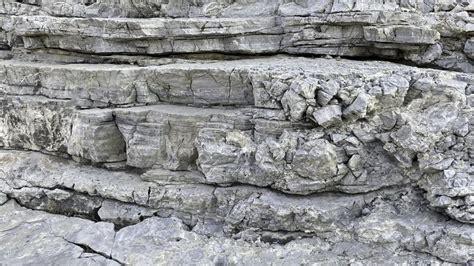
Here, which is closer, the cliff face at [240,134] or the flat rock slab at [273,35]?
the cliff face at [240,134]

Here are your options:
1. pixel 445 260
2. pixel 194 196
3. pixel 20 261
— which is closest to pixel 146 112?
pixel 194 196

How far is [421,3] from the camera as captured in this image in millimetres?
8336

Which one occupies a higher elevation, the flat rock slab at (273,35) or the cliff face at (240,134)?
the flat rock slab at (273,35)

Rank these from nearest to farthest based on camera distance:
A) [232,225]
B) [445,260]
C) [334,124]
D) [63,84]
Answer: [445,260]
[334,124]
[232,225]
[63,84]

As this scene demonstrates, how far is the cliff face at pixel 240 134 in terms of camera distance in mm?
6750

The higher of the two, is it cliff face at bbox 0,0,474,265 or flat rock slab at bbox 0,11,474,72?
flat rock slab at bbox 0,11,474,72

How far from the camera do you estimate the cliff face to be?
6750 millimetres

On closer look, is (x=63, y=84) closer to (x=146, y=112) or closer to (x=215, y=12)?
(x=146, y=112)

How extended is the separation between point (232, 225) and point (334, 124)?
2.77m

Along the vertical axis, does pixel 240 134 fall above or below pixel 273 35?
below

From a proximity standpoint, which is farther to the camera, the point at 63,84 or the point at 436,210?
the point at 63,84

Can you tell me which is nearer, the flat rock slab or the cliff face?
the cliff face

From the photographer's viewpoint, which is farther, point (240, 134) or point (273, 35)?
point (273, 35)

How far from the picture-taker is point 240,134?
7.47m
